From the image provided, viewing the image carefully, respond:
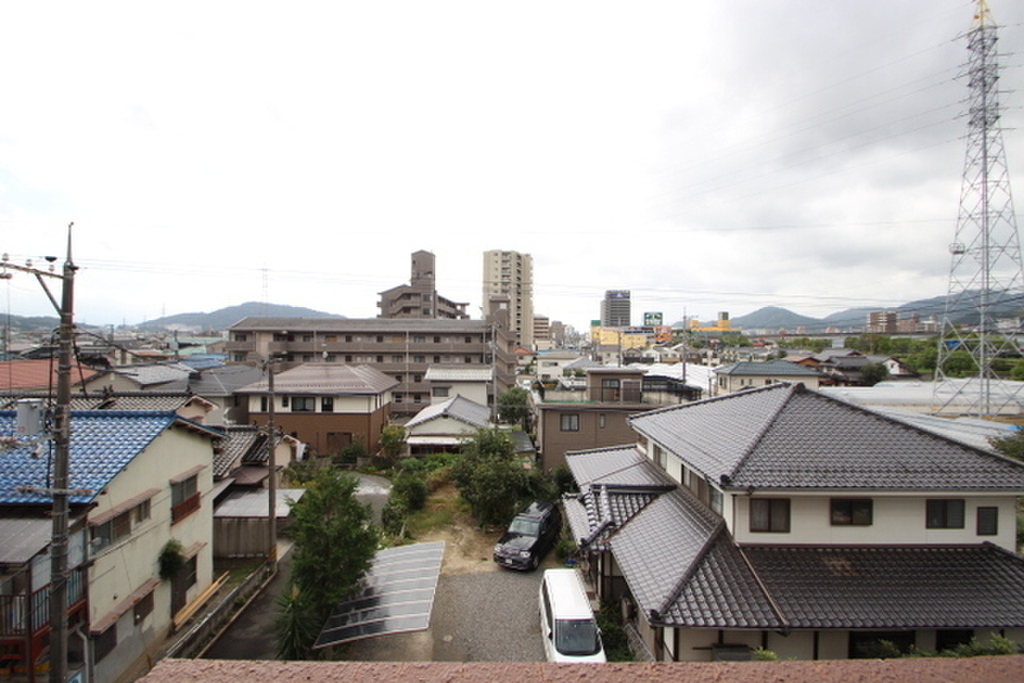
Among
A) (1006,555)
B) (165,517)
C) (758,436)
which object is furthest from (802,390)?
(165,517)

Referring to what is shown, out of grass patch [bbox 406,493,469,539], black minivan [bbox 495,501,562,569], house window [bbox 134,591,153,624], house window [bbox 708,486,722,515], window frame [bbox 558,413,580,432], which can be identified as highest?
house window [bbox 708,486,722,515]

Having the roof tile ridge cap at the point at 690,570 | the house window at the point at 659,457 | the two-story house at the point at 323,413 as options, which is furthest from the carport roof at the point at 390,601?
the two-story house at the point at 323,413

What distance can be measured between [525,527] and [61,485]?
1121cm

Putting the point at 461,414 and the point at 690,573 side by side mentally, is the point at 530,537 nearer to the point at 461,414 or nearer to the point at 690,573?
the point at 690,573

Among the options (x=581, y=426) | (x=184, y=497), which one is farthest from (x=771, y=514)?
(x=581, y=426)

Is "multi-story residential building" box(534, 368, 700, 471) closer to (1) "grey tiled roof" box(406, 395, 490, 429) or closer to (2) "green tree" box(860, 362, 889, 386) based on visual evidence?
(1) "grey tiled roof" box(406, 395, 490, 429)

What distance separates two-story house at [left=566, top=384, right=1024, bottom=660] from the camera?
7.36 meters

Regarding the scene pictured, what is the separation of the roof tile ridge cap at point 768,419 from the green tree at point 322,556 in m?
6.92

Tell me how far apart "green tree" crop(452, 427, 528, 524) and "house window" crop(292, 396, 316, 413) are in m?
11.6

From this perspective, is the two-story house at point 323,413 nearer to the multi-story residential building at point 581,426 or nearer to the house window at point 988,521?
the multi-story residential building at point 581,426

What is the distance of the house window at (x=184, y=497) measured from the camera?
10.5 metres

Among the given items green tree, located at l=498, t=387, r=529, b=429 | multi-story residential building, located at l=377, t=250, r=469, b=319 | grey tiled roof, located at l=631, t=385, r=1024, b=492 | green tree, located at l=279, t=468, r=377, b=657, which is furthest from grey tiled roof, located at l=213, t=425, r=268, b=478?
multi-story residential building, located at l=377, t=250, r=469, b=319

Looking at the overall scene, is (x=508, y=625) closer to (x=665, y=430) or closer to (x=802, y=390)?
(x=665, y=430)

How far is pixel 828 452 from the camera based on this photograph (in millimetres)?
9266
